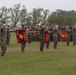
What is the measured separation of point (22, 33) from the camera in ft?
84.6

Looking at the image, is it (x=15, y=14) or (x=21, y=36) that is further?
(x=15, y=14)

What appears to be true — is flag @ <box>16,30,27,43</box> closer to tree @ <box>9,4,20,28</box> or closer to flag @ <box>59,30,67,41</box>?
flag @ <box>59,30,67,41</box>

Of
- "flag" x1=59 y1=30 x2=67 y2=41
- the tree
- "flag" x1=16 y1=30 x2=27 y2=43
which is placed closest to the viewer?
"flag" x1=16 y1=30 x2=27 y2=43

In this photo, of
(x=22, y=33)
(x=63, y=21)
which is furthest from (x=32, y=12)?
(x=22, y=33)

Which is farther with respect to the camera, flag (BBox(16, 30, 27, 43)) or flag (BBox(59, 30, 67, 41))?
flag (BBox(59, 30, 67, 41))

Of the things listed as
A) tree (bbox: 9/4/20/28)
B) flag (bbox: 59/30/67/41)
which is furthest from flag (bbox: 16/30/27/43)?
tree (bbox: 9/4/20/28)

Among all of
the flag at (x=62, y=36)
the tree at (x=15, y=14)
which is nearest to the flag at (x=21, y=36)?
the flag at (x=62, y=36)

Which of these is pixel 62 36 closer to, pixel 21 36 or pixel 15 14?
pixel 21 36

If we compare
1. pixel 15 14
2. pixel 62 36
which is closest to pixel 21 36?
pixel 62 36

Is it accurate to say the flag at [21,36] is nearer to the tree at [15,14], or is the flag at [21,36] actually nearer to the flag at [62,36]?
the flag at [62,36]

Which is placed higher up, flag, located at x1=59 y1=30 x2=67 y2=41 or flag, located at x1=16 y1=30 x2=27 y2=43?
flag, located at x1=16 y1=30 x2=27 y2=43

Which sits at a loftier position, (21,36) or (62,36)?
(21,36)

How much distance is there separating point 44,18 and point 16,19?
31.6 feet

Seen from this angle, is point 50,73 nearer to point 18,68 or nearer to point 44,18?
point 18,68
